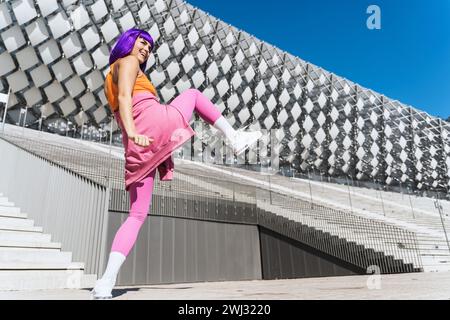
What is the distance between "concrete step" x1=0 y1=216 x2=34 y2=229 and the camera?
4.83 m

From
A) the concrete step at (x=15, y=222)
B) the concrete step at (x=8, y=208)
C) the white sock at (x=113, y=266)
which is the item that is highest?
the concrete step at (x=8, y=208)

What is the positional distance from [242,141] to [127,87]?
0.85 meters

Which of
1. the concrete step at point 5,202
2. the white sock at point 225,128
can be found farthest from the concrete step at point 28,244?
the white sock at point 225,128

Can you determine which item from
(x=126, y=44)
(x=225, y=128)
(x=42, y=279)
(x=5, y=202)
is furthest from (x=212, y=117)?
(x=5, y=202)

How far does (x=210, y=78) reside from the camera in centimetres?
4019

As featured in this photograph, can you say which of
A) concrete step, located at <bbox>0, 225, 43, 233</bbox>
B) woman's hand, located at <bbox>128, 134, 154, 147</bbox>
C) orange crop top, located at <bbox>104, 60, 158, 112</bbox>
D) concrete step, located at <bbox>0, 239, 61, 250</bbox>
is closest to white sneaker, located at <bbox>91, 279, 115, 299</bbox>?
woman's hand, located at <bbox>128, 134, 154, 147</bbox>

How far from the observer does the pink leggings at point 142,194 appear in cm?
227

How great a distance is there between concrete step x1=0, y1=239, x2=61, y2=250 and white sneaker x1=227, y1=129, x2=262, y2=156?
11.2 ft

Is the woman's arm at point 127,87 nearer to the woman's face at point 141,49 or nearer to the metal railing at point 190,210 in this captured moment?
the woman's face at point 141,49

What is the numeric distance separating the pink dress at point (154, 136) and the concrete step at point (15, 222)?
12.0 ft

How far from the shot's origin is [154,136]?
2.19 meters

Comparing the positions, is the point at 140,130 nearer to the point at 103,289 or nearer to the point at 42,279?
the point at 103,289

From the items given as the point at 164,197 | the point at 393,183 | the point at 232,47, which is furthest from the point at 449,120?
the point at 164,197

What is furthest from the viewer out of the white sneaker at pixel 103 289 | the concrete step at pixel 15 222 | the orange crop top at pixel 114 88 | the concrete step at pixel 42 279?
the concrete step at pixel 15 222
